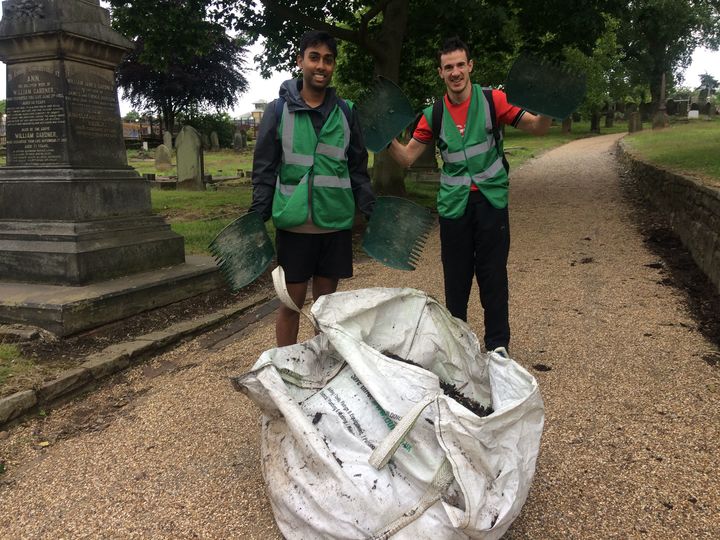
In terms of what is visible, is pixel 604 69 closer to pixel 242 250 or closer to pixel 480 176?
pixel 480 176

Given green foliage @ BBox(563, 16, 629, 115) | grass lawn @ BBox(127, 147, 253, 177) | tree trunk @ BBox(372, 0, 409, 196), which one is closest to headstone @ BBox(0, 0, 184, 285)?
tree trunk @ BBox(372, 0, 409, 196)

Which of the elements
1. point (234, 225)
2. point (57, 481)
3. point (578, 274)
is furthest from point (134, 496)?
point (578, 274)

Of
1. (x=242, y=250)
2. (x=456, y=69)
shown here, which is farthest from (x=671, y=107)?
(x=242, y=250)

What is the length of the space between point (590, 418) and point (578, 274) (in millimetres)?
3431

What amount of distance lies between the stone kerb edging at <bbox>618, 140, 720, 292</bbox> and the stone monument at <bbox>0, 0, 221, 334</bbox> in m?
5.14

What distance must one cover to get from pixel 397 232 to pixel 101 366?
6.95 ft

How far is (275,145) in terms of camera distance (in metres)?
2.90

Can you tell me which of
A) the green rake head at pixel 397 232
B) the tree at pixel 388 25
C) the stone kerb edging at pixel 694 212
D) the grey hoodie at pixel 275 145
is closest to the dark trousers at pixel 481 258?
the green rake head at pixel 397 232

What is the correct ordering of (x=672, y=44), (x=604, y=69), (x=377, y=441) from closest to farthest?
(x=377, y=441), (x=604, y=69), (x=672, y=44)

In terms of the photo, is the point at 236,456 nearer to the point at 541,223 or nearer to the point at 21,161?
the point at 21,161

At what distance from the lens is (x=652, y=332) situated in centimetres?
440

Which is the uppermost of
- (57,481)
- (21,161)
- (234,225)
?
(21,161)

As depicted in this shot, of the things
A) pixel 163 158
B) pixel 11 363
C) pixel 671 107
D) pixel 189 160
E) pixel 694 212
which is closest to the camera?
pixel 11 363

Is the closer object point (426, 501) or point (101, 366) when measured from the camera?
point (426, 501)
